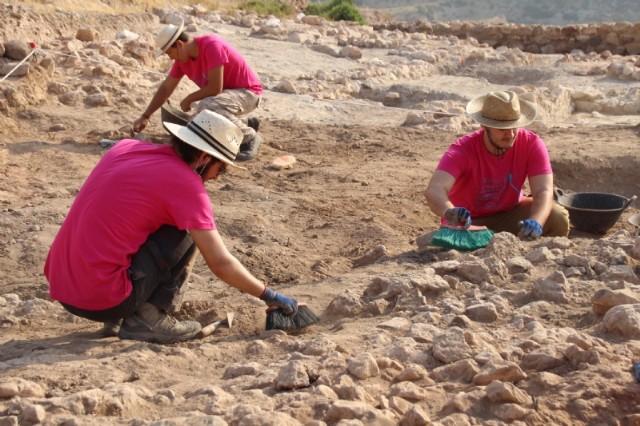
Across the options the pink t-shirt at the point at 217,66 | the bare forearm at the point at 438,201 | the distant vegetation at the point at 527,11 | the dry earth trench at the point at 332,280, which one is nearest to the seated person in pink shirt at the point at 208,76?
the pink t-shirt at the point at 217,66

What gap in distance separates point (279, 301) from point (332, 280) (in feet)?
3.03

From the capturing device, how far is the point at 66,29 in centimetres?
1237

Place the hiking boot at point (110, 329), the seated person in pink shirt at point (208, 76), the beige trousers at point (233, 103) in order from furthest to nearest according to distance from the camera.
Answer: the beige trousers at point (233, 103) < the seated person in pink shirt at point (208, 76) < the hiking boot at point (110, 329)

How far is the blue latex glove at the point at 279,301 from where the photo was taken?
402cm

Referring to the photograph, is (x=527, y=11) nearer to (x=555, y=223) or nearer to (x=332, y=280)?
(x=555, y=223)

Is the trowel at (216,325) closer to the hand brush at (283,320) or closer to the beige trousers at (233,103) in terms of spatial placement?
the hand brush at (283,320)

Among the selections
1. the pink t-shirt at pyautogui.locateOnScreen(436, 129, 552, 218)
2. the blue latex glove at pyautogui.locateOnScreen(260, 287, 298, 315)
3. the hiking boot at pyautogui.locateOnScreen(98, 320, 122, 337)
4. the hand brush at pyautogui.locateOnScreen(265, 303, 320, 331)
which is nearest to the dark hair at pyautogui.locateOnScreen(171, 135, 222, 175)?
the blue latex glove at pyautogui.locateOnScreen(260, 287, 298, 315)

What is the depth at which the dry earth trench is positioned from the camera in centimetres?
316

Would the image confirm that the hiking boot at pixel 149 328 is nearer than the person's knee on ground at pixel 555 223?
Yes

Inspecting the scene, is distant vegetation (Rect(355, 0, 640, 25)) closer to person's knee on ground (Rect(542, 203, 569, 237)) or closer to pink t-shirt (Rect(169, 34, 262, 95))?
pink t-shirt (Rect(169, 34, 262, 95))

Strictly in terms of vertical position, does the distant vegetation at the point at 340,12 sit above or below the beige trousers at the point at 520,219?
below

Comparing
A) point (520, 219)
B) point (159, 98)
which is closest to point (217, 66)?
point (159, 98)

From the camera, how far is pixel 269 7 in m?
23.1

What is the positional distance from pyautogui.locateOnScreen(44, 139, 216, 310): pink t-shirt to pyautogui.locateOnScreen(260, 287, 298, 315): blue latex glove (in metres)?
0.43
